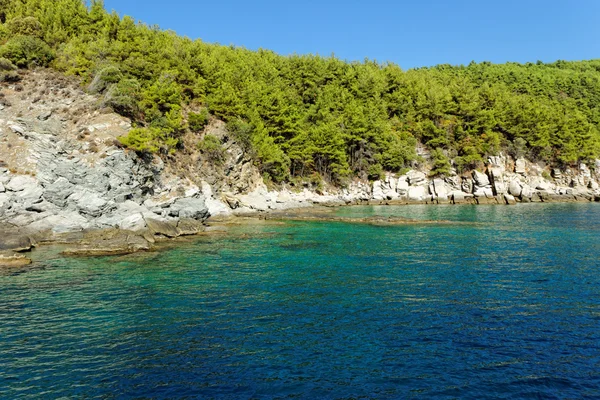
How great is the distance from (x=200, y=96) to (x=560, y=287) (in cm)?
5978

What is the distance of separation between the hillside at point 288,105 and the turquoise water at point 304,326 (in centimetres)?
2842

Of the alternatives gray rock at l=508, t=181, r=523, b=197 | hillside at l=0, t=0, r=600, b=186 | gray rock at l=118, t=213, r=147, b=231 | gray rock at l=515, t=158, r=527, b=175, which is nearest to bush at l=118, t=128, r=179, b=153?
hillside at l=0, t=0, r=600, b=186

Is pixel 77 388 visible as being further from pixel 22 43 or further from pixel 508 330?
pixel 22 43

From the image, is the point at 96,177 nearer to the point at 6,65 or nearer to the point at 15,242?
the point at 15,242

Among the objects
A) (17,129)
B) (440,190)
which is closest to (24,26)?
(17,129)

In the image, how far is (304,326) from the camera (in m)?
15.4

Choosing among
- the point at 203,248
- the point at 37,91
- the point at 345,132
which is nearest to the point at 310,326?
the point at 203,248

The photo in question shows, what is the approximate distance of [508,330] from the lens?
14.9 m

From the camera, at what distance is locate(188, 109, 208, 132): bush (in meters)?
61.7

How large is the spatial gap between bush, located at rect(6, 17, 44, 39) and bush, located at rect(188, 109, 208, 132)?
27025 millimetres

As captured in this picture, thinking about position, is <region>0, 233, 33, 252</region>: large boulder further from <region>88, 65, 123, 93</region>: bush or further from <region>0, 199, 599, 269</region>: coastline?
<region>88, 65, 123, 93</region>: bush

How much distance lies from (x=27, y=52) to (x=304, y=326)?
61173 millimetres

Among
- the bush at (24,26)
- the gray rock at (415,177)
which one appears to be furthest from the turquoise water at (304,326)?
the gray rock at (415,177)

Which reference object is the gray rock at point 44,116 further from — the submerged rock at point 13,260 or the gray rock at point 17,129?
the submerged rock at point 13,260
